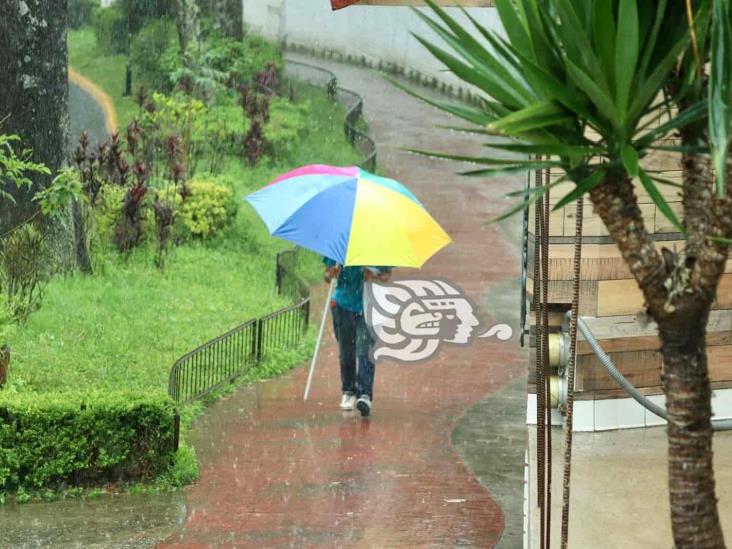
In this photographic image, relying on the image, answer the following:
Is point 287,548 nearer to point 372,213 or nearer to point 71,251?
point 372,213

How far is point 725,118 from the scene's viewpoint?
2986 millimetres

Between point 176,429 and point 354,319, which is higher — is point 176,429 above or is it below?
below

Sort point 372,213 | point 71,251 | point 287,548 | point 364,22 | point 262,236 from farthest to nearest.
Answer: point 364,22 → point 262,236 → point 71,251 → point 372,213 → point 287,548

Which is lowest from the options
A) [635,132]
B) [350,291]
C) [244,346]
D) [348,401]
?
[348,401]

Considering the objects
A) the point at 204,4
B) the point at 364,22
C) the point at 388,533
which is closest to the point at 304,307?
the point at 388,533

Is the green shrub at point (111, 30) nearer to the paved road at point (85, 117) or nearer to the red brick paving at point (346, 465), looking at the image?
the paved road at point (85, 117)

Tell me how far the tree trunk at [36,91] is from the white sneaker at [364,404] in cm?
599

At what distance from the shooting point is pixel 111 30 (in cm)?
2594

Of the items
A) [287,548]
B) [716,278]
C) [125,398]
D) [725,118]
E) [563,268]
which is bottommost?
[287,548]

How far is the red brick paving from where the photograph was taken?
8234 millimetres

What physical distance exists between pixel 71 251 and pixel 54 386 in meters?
4.46

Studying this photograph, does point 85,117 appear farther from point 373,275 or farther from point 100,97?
point 373,275

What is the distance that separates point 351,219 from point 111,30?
1727cm

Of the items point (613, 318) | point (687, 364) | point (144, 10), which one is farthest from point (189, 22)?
point (687, 364)
